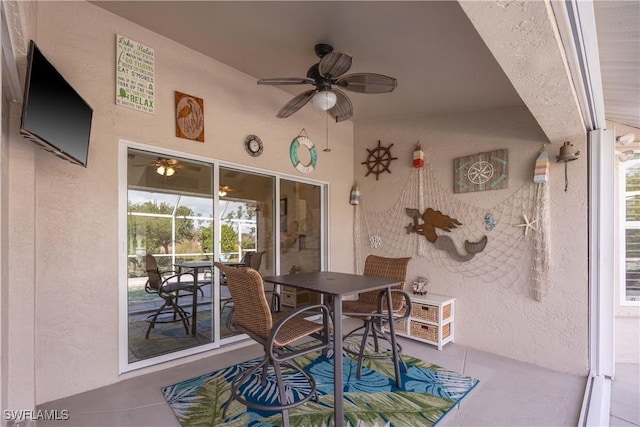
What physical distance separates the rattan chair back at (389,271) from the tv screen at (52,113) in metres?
2.64

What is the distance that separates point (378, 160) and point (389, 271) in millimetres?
1804

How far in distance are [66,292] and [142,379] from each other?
928 millimetres

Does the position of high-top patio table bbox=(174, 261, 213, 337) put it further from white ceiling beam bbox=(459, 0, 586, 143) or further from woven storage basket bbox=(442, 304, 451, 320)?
white ceiling beam bbox=(459, 0, 586, 143)

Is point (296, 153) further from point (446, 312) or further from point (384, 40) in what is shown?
point (446, 312)

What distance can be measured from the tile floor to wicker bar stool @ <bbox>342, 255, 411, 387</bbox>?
577 mm

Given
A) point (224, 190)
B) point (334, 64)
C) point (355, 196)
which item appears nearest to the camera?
point (334, 64)

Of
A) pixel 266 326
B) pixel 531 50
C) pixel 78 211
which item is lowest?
pixel 266 326

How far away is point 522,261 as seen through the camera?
312 centimetres

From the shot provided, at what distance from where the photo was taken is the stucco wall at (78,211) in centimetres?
190

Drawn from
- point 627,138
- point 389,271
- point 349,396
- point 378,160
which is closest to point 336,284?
point 349,396

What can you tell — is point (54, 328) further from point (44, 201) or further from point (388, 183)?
point (388, 183)

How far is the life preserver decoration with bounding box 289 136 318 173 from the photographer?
3861 millimetres

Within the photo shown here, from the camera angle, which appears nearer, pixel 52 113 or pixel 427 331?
pixel 52 113

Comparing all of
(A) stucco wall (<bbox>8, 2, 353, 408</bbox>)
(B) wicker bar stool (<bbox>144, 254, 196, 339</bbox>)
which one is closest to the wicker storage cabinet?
(B) wicker bar stool (<bbox>144, 254, 196, 339</bbox>)
